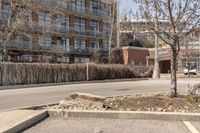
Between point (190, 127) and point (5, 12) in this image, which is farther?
point (5, 12)

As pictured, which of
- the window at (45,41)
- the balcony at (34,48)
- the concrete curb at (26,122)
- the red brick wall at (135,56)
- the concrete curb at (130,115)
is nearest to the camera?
the concrete curb at (26,122)

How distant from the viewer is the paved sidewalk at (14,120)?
7584 millimetres

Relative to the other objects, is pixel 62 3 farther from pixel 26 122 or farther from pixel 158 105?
pixel 26 122

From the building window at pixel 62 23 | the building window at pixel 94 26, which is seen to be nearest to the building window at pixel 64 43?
the building window at pixel 62 23

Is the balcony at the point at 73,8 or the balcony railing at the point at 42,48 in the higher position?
the balcony at the point at 73,8

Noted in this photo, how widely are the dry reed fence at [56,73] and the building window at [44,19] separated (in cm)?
1429

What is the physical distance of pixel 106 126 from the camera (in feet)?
27.8

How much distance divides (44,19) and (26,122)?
145 feet

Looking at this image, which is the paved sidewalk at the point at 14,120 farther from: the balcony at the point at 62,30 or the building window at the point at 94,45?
the building window at the point at 94,45

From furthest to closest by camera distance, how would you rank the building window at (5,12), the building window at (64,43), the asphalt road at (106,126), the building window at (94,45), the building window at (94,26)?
the building window at (94,26) → the building window at (94,45) → the building window at (64,43) → the building window at (5,12) → the asphalt road at (106,126)

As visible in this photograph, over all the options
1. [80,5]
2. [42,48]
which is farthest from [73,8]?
[42,48]

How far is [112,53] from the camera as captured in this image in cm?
6275

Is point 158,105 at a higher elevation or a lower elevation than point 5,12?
lower

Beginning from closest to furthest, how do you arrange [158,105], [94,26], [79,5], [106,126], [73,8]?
1. [106,126]
2. [158,105]
3. [73,8]
4. [79,5]
5. [94,26]
